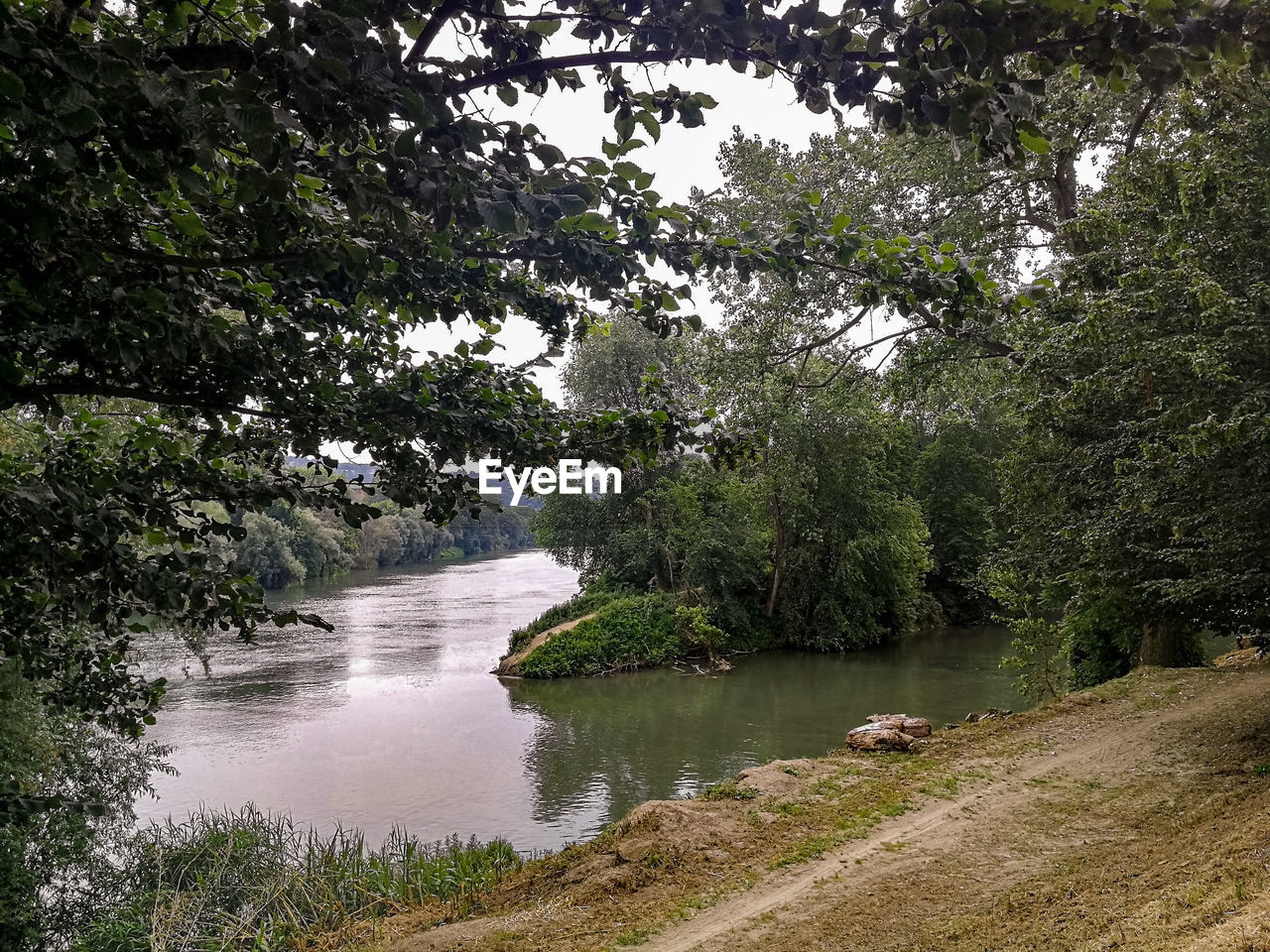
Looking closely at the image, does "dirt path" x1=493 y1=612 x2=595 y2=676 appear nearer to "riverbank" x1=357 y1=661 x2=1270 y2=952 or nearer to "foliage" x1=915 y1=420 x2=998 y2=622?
"riverbank" x1=357 y1=661 x2=1270 y2=952

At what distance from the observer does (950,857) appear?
5277 millimetres

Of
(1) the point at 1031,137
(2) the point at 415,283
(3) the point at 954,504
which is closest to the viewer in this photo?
(1) the point at 1031,137

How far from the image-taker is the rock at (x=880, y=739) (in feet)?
28.0

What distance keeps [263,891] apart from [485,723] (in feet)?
27.7

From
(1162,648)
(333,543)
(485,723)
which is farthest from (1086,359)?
(333,543)

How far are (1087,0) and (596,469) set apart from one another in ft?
9.57

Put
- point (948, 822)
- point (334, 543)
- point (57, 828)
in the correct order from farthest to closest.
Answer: point (334, 543) → point (57, 828) → point (948, 822)

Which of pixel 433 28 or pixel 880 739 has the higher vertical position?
pixel 433 28

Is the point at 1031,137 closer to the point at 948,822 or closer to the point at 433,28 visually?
the point at 433,28

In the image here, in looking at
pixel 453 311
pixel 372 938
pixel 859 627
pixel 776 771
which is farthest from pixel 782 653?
pixel 453 311

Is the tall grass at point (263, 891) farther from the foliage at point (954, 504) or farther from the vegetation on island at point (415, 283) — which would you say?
the foliage at point (954, 504)

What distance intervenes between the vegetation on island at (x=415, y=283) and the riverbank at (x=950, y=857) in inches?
59.4

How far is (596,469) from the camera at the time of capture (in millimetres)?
4113

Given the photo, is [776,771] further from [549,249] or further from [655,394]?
[549,249]
